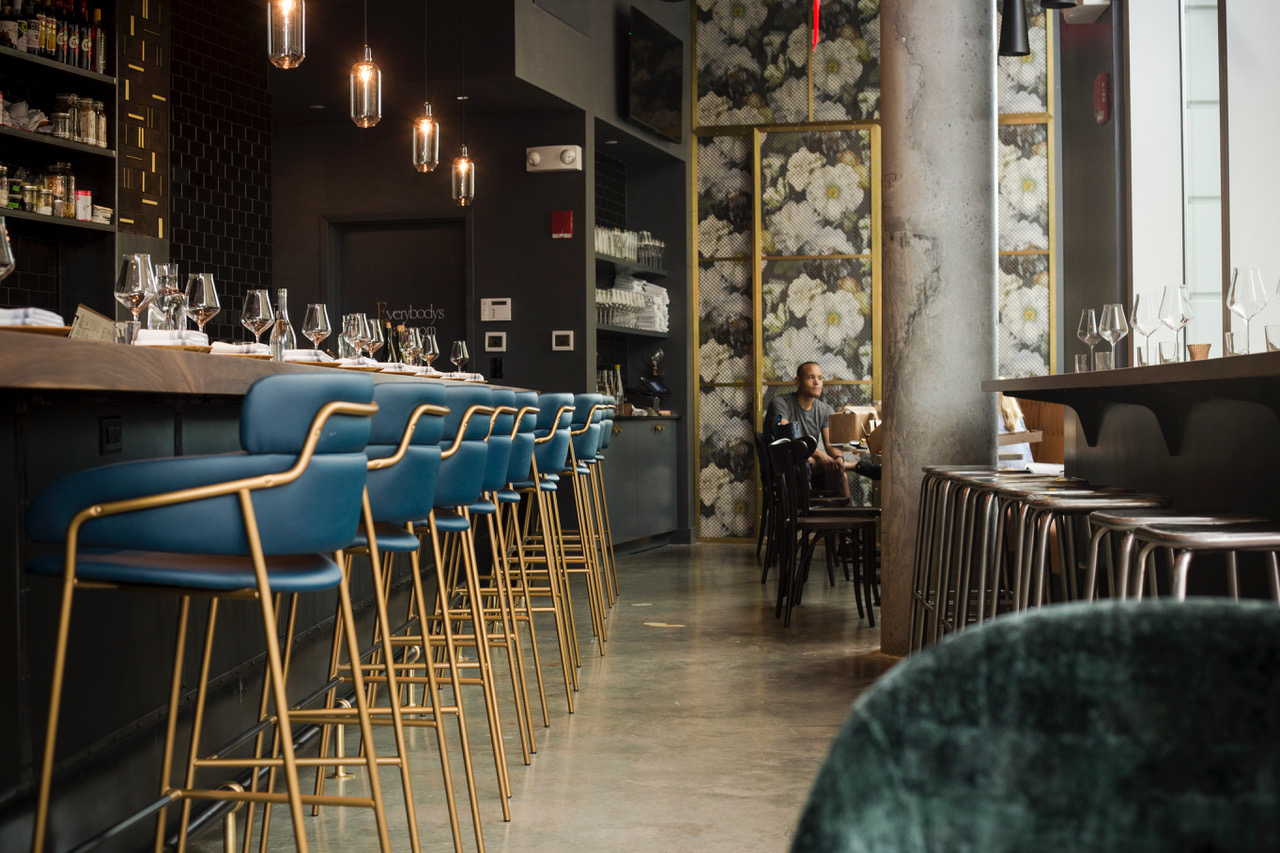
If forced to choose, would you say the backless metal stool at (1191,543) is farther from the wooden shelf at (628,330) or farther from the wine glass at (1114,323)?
the wooden shelf at (628,330)

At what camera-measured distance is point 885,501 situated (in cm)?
488

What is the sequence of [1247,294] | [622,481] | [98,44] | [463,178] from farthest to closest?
[622,481] → [463,178] → [98,44] → [1247,294]

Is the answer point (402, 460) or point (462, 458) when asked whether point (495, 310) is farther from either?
point (402, 460)

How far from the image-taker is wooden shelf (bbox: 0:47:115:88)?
539 cm

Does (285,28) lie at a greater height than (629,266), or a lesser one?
greater

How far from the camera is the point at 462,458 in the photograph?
9.58 feet

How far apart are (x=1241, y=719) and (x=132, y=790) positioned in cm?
240

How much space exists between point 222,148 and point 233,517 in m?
6.54

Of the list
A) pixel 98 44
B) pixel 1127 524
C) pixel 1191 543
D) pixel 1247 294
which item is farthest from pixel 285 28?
pixel 1191 543

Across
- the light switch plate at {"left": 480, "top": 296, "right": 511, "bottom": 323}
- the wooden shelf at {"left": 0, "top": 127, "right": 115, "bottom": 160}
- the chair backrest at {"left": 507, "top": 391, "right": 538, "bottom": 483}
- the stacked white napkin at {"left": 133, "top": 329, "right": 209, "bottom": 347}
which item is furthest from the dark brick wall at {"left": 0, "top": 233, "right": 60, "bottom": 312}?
the stacked white napkin at {"left": 133, "top": 329, "right": 209, "bottom": 347}

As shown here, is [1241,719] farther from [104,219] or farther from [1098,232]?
[1098,232]

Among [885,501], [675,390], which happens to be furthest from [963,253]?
[675,390]

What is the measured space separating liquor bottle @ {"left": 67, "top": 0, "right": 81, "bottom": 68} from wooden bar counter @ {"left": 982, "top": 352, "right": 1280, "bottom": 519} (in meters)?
4.67

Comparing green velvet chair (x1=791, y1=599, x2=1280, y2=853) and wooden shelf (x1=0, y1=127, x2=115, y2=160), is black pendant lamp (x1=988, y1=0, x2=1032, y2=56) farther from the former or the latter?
green velvet chair (x1=791, y1=599, x2=1280, y2=853)
